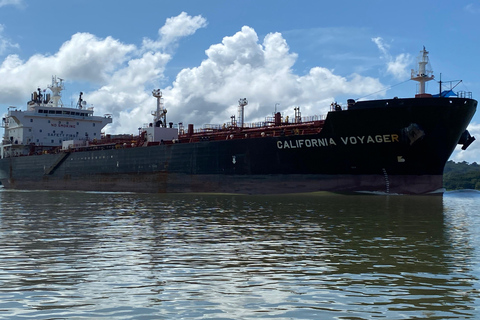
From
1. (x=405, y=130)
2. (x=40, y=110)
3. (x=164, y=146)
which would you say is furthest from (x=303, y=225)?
(x=40, y=110)

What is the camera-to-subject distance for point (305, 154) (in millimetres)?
31953

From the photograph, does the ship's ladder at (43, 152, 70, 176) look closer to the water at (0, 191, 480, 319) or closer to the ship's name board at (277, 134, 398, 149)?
the ship's name board at (277, 134, 398, 149)

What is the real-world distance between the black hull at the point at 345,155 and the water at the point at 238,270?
579 inches

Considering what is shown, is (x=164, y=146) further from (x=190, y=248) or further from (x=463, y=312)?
(x=463, y=312)

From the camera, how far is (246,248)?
10.9m

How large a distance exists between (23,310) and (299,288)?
3.85 meters

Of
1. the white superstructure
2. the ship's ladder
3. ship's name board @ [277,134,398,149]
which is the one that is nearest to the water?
ship's name board @ [277,134,398,149]

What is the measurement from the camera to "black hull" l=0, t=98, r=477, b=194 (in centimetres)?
2923

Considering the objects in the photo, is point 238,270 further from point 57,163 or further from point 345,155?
point 57,163

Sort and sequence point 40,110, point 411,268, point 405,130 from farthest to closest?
1. point 40,110
2. point 405,130
3. point 411,268

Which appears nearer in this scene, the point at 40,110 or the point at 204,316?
the point at 204,316

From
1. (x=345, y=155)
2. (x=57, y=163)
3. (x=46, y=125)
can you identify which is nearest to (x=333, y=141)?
(x=345, y=155)

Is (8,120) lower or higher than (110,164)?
higher

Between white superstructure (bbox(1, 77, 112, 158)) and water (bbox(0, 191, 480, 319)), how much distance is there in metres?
46.8
